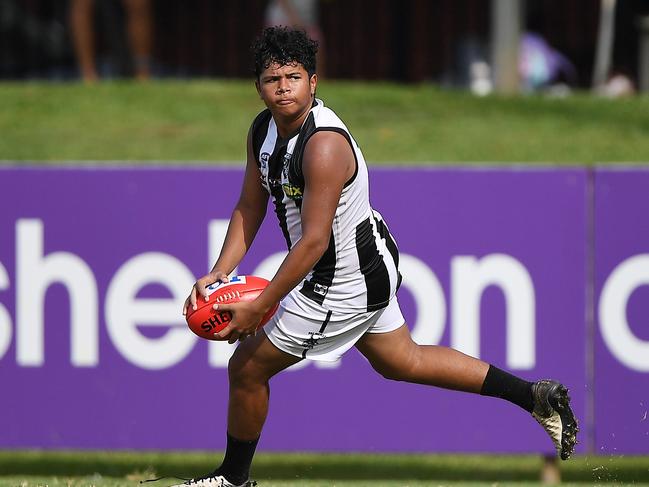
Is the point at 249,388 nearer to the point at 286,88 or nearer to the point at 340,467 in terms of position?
the point at 286,88

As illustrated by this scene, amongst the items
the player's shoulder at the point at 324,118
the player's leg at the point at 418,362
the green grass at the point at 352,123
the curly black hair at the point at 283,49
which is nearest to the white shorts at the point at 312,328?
the player's leg at the point at 418,362

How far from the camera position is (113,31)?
51.8ft

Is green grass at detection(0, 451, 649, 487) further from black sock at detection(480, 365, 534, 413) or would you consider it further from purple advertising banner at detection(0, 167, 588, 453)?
black sock at detection(480, 365, 534, 413)

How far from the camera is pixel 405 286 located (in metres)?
7.81

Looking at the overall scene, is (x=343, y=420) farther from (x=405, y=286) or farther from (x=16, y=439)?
(x=16, y=439)

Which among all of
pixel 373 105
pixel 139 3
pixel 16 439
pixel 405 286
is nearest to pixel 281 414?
pixel 405 286

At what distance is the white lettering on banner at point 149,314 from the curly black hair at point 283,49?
2.62 m

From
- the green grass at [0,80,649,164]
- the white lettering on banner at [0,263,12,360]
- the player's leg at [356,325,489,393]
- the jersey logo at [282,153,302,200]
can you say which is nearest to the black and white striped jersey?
the jersey logo at [282,153,302,200]

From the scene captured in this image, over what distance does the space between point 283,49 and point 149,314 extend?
2.87m

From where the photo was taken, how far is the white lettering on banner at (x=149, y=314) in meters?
7.81

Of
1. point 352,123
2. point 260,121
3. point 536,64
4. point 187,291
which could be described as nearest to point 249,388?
point 260,121

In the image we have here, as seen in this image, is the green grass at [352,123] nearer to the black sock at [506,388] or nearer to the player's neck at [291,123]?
the black sock at [506,388]

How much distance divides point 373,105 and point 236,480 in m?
7.98

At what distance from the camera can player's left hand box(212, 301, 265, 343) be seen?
17.7 feet
